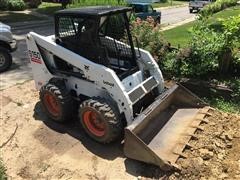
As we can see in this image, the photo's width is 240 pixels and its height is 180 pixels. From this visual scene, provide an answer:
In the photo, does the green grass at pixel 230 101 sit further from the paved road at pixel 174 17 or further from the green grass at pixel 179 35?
the paved road at pixel 174 17

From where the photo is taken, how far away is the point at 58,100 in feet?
25.2

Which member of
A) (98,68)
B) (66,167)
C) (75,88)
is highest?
(98,68)

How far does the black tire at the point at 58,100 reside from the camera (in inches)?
303

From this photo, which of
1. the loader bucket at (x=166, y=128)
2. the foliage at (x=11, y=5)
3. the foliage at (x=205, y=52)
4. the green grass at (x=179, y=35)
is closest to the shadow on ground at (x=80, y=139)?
the loader bucket at (x=166, y=128)

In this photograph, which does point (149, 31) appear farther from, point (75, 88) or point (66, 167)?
point (66, 167)

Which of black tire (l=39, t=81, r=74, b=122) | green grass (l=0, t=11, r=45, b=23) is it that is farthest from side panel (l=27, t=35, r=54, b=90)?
green grass (l=0, t=11, r=45, b=23)

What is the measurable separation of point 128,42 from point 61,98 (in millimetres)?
1823

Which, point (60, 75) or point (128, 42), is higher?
point (128, 42)

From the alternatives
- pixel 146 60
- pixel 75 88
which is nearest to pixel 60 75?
pixel 75 88

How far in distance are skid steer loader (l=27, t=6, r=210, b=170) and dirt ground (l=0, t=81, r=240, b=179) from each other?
0.77 ft

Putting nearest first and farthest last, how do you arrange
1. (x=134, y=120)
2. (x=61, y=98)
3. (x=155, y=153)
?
(x=155, y=153) → (x=134, y=120) → (x=61, y=98)

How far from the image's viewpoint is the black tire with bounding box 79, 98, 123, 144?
22.3ft

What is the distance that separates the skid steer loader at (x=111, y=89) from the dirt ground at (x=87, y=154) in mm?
236

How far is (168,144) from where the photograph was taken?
680 centimetres
